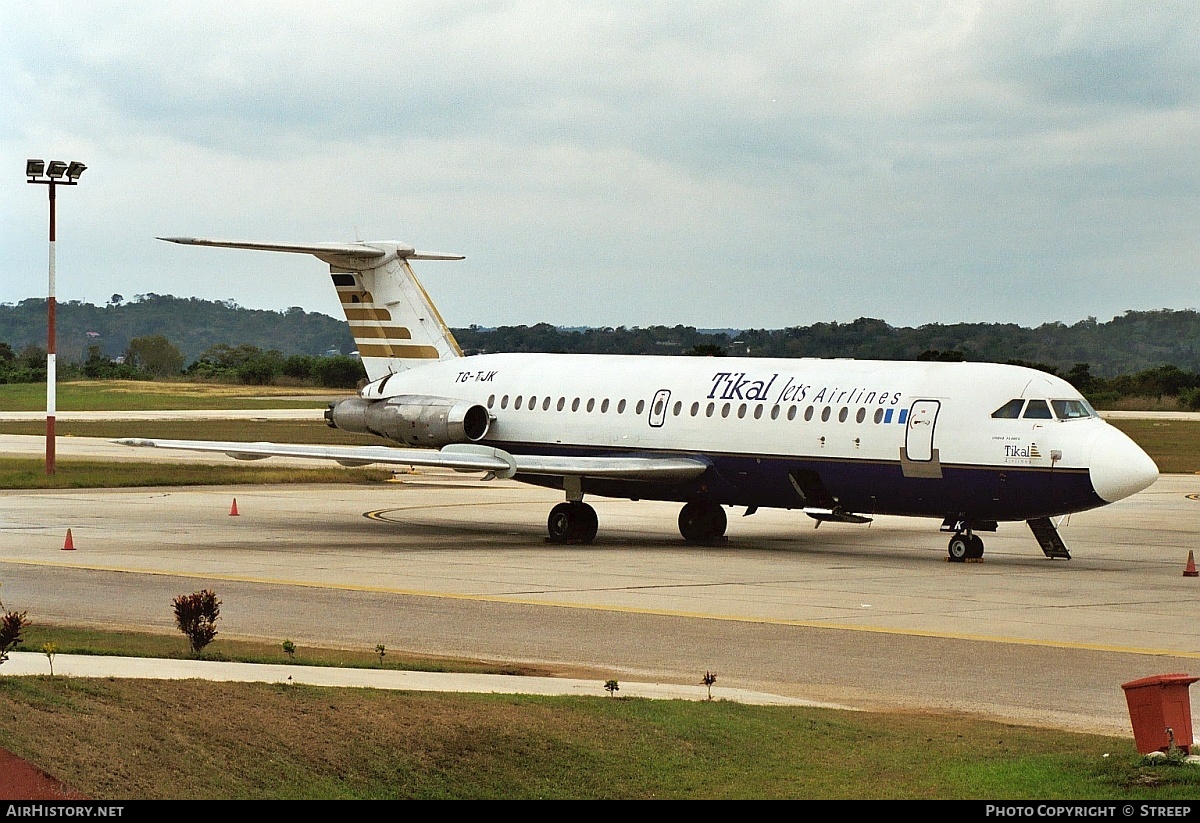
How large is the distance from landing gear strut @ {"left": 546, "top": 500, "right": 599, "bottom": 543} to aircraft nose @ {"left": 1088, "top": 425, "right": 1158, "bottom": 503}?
984cm

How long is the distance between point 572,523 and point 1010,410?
8823mm

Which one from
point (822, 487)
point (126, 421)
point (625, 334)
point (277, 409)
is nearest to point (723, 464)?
point (822, 487)

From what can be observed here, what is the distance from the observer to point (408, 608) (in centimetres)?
2261

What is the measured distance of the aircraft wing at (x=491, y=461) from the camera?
31516mm

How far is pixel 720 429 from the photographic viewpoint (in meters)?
31.8

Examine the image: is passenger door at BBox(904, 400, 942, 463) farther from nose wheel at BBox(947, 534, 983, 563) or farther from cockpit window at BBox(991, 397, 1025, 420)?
nose wheel at BBox(947, 534, 983, 563)

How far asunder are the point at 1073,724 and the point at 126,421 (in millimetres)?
72826

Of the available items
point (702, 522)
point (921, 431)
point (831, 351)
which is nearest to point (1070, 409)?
point (921, 431)

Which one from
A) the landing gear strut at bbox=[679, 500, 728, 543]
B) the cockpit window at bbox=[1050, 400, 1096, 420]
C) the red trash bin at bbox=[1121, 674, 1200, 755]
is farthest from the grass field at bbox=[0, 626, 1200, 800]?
the landing gear strut at bbox=[679, 500, 728, 543]

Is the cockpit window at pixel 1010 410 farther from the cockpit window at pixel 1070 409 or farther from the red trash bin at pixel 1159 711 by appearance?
the red trash bin at pixel 1159 711

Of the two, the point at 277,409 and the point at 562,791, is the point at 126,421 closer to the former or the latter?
the point at 277,409

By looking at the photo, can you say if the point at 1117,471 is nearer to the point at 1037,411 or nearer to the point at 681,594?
the point at 1037,411

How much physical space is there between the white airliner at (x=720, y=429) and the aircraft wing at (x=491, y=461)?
48 mm

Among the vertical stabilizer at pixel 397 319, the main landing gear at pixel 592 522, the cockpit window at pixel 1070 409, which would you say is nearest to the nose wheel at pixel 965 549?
the cockpit window at pixel 1070 409
